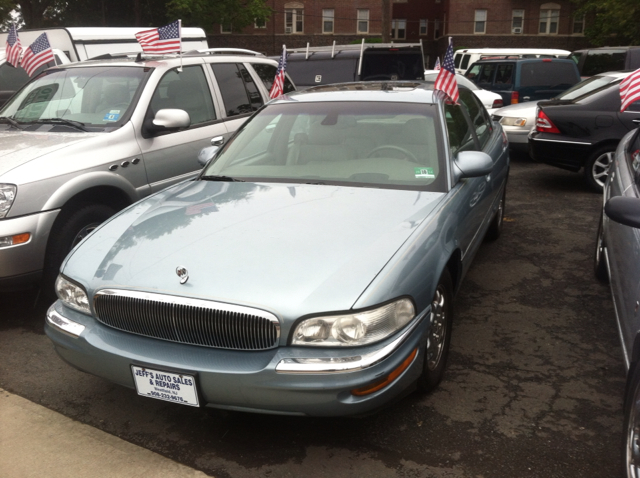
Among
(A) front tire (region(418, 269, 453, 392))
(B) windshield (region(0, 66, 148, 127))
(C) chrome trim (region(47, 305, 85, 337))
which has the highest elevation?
(B) windshield (region(0, 66, 148, 127))

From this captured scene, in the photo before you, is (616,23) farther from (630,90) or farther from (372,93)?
(372,93)

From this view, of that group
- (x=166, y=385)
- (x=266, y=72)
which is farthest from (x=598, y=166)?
(x=166, y=385)

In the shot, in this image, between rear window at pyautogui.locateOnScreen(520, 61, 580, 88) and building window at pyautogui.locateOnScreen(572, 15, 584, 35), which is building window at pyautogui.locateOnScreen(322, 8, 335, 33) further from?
rear window at pyautogui.locateOnScreen(520, 61, 580, 88)

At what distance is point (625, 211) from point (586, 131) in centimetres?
583

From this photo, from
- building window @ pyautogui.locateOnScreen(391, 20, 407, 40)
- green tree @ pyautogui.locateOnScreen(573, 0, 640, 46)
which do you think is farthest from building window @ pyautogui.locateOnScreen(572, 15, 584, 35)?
building window @ pyautogui.locateOnScreen(391, 20, 407, 40)

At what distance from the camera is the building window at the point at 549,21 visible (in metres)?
47.4

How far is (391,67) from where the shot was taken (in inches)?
529

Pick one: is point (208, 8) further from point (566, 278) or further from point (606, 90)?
point (566, 278)

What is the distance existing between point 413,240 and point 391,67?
427 inches

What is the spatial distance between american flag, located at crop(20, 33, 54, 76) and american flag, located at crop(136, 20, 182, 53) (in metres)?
1.67

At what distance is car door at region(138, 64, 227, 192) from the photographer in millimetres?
5594

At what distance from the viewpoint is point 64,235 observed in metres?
4.66

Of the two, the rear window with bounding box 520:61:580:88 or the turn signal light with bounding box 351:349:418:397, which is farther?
the rear window with bounding box 520:61:580:88

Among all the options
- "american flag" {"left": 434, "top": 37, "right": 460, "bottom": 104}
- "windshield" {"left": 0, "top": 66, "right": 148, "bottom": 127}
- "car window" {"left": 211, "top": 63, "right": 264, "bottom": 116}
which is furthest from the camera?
"car window" {"left": 211, "top": 63, "right": 264, "bottom": 116}
